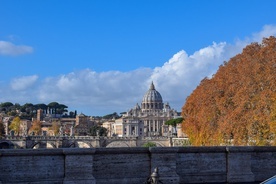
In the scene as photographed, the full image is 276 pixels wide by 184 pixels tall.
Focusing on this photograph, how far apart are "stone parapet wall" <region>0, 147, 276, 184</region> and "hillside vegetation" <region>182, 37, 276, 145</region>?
16.9m

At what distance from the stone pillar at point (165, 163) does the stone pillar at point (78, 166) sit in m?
1.99

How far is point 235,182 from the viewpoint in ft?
58.5

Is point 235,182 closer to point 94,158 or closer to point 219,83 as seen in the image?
point 94,158

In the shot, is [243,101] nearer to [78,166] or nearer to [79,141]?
[78,166]

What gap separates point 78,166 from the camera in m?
15.8

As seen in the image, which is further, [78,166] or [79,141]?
[79,141]

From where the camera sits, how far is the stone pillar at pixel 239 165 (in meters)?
17.8

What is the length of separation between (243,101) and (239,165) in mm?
20223

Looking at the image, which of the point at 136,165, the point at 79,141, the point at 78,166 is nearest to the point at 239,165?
the point at 136,165

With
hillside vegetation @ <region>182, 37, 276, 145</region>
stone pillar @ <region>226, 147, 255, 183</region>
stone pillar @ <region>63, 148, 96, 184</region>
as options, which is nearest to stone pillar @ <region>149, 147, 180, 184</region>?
stone pillar @ <region>63, 148, 96, 184</region>

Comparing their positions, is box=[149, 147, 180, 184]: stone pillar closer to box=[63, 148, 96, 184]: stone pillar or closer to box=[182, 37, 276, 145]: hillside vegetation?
box=[63, 148, 96, 184]: stone pillar

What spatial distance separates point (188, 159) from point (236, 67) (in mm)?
26992

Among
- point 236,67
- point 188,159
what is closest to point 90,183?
point 188,159

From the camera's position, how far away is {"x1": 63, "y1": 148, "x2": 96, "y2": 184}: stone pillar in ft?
51.5
